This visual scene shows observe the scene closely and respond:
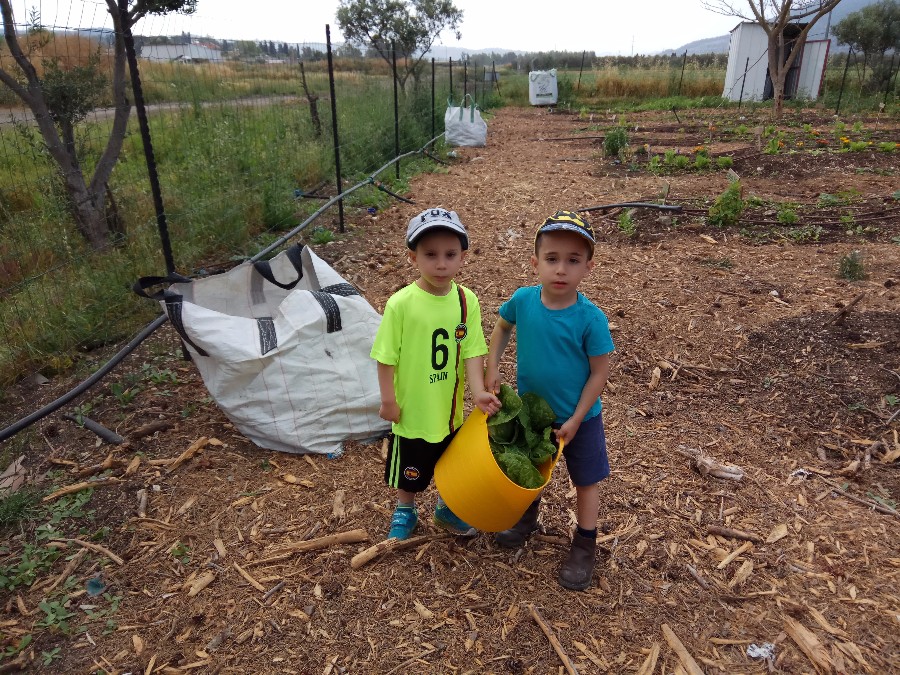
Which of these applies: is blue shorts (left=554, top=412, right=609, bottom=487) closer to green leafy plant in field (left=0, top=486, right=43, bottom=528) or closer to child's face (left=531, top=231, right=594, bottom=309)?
child's face (left=531, top=231, right=594, bottom=309)

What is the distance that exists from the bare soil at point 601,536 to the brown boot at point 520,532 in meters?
0.06

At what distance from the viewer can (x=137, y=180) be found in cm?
606

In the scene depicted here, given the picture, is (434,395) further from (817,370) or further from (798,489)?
(817,370)

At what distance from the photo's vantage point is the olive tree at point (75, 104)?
4535mm

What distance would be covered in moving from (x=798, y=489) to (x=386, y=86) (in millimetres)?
12169

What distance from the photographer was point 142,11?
531cm

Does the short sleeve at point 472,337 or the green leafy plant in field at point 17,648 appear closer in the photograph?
the green leafy plant in field at point 17,648

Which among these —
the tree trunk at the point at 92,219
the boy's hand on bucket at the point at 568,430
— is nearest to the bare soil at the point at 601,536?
the boy's hand on bucket at the point at 568,430

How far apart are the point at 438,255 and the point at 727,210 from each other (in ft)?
19.3

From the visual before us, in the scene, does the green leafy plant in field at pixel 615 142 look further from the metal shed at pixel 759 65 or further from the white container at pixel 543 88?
the white container at pixel 543 88

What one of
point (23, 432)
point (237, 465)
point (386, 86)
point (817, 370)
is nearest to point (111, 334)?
point (23, 432)

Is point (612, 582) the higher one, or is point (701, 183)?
point (701, 183)

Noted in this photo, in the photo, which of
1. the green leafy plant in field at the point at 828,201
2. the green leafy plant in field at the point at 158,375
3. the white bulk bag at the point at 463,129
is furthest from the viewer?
the white bulk bag at the point at 463,129

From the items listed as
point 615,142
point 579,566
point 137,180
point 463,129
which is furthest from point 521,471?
point 463,129
